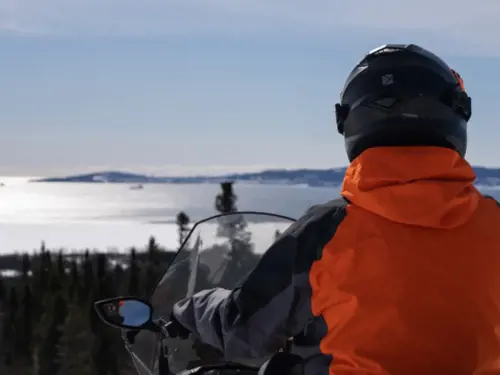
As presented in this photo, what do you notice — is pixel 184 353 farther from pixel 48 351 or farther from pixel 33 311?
pixel 33 311

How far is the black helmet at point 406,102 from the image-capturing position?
1.92m

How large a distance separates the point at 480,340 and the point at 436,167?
0.40 m

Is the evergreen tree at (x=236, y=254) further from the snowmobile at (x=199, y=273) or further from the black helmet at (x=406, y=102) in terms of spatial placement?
the black helmet at (x=406, y=102)

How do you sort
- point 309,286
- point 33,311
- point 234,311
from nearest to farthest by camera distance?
point 309,286 < point 234,311 < point 33,311

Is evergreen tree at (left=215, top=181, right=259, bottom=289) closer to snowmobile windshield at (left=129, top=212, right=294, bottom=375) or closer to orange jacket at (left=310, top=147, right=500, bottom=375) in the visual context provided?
snowmobile windshield at (left=129, top=212, right=294, bottom=375)

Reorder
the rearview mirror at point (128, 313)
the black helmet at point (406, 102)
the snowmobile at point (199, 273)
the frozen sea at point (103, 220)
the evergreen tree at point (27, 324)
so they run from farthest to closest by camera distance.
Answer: the frozen sea at point (103, 220)
the evergreen tree at point (27, 324)
the snowmobile at point (199, 273)
the rearview mirror at point (128, 313)
the black helmet at point (406, 102)

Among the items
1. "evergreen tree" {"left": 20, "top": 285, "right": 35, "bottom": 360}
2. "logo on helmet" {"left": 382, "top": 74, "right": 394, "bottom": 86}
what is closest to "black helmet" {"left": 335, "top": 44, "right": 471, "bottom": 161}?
"logo on helmet" {"left": 382, "top": 74, "right": 394, "bottom": 86}

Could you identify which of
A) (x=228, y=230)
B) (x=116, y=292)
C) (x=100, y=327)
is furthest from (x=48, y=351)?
(x=228, y=230)

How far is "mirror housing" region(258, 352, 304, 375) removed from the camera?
177 centimetres

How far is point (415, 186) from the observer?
176 centimetres

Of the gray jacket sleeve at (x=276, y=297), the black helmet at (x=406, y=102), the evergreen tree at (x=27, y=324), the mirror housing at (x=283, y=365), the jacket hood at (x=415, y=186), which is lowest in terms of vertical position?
the evergreen tree at (x=27, y=324)

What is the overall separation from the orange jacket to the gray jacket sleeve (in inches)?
1.6

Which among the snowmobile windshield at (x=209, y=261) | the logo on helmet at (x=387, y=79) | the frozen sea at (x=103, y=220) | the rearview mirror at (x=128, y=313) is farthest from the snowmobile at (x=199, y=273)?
the frozen sea at (x=103, y=220)

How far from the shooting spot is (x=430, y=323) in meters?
1.70
